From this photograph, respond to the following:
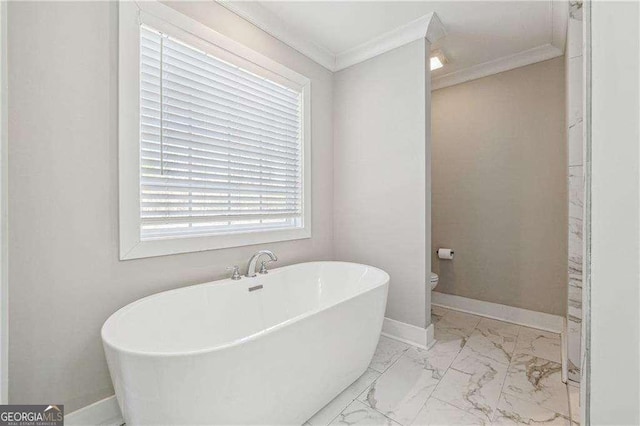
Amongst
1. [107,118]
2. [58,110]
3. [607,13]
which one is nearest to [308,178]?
[107,118]

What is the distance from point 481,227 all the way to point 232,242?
94.5 inches

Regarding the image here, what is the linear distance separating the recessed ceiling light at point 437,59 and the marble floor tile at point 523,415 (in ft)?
8.81

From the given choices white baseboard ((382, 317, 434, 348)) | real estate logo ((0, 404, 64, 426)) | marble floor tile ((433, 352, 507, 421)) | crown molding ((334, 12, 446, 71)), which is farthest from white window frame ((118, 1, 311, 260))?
marble floor tile ((433, 352, 507, 421))

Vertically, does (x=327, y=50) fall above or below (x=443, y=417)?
above

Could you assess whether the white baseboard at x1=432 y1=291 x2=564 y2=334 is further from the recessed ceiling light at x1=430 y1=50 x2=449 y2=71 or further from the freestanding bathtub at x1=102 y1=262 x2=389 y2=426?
the recessed ceiling light at x1=430 y1=50 x2=449 y2=71

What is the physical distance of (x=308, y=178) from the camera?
2.56 meters

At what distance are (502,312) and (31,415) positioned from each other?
3.34 metres

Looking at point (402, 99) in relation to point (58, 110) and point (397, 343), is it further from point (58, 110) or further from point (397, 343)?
point (58, 110)

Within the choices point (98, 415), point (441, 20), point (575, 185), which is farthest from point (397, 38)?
point (98, 415)

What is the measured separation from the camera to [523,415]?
1.48 metres

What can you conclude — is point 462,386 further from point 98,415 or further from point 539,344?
point 98,415

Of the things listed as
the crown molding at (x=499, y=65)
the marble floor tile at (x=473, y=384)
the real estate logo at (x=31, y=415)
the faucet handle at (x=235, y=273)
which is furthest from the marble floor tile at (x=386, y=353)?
the crown molding at (x=499, y=65)

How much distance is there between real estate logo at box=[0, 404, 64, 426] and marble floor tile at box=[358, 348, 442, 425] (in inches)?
57.7

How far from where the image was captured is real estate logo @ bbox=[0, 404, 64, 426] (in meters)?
1.10
